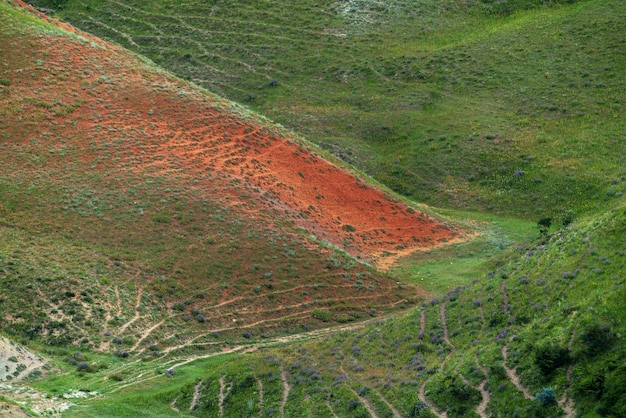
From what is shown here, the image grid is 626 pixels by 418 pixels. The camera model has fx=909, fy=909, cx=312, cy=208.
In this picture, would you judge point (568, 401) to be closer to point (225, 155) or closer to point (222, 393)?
point (222, 393)

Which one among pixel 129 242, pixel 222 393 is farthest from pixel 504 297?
pixel 129 242

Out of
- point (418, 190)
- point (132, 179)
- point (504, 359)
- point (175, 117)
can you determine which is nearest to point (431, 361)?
point (504, 359)

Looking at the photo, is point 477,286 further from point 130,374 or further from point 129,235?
point 129,235

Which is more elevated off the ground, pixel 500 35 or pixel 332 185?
pixel 500 35

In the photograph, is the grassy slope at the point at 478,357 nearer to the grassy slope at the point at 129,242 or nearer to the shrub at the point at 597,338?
the shrub at the point at 597,338

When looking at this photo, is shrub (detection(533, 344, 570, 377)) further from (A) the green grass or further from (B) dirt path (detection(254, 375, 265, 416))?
(A) the green grass
